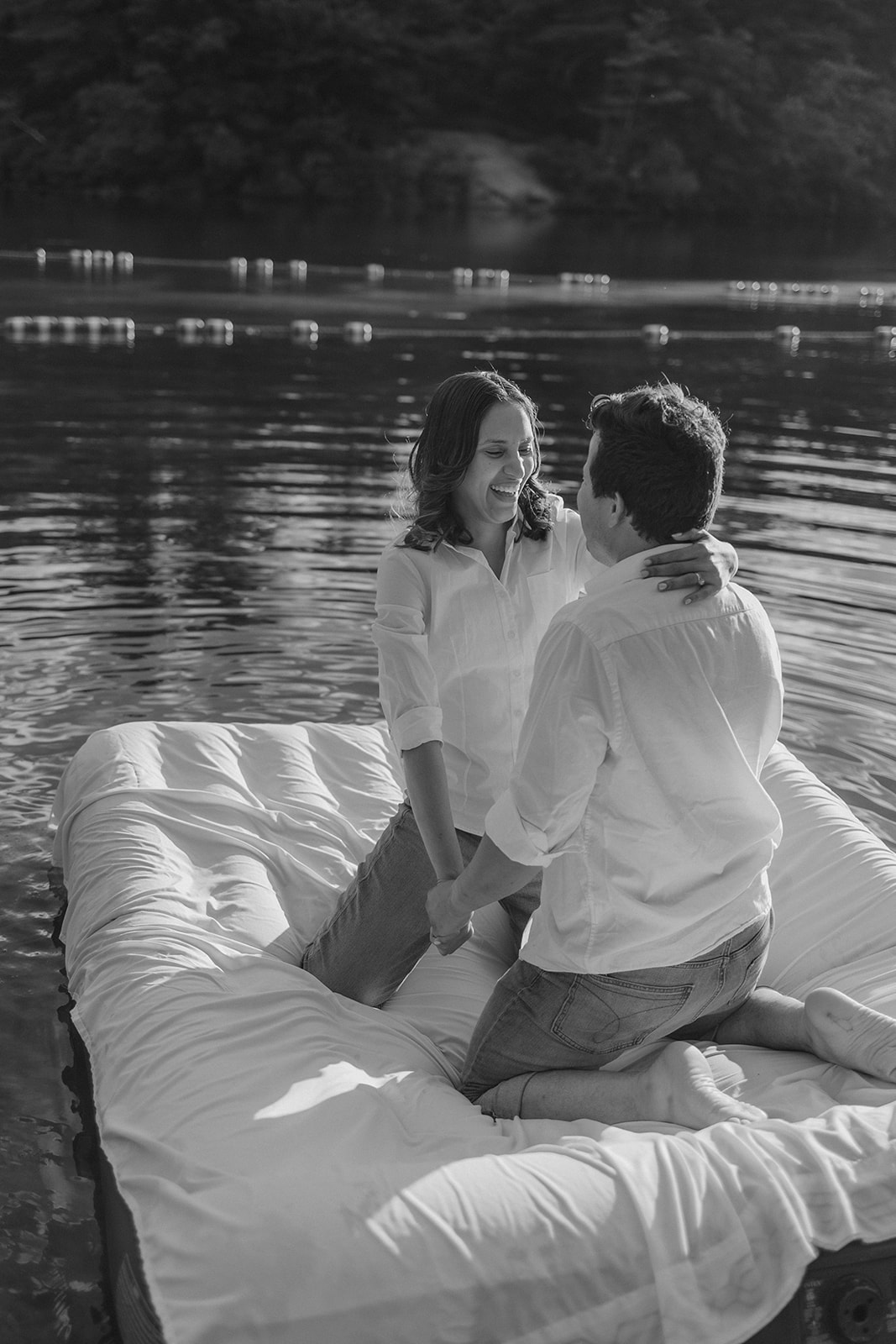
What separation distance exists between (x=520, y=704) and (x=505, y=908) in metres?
0.52

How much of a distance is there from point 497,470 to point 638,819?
100 cm

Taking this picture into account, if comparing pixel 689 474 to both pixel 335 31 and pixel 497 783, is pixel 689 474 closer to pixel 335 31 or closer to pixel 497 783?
pixel 497 783

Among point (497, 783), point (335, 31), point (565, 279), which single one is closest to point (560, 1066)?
point (497, 783)

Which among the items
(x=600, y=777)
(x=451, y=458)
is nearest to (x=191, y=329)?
(x=451, y=458)

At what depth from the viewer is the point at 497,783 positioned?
3148 millimetres

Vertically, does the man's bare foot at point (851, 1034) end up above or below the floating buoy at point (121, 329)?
below

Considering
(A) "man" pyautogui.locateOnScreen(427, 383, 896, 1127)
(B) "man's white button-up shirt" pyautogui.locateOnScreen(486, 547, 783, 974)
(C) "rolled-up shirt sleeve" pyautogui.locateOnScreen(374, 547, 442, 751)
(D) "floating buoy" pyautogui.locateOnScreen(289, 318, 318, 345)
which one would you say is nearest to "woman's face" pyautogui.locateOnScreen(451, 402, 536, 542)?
(C) "rolled-up shirt sleeve" pyautogui.locateOnScreen(374, 547, 442, 751)

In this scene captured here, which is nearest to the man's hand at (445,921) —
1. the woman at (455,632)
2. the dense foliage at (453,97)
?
the woman at (455,632)

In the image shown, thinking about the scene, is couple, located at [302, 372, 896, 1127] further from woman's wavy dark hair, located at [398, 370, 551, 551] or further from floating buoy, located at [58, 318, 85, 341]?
floating buoy, located at [58, 318, 85, 341]

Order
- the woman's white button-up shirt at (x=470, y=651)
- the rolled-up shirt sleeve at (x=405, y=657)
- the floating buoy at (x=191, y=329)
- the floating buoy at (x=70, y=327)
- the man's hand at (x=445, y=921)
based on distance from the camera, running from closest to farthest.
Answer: the man's hand at (x=445, y=921), the rolled-up shirt sleeve at (x=405, y=657), the woman's white button-up shirt at (x=470, y=651), the floating buoy at (x=70, y=327), the floating buoy at (x=191, y=329)

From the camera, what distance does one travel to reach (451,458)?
3.07m

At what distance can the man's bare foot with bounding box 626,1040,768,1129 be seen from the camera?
2.51 metres

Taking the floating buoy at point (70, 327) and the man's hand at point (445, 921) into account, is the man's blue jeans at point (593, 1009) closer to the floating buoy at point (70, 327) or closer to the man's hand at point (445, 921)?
the man's hand at point (445, 921)

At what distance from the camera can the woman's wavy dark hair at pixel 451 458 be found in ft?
10.00
